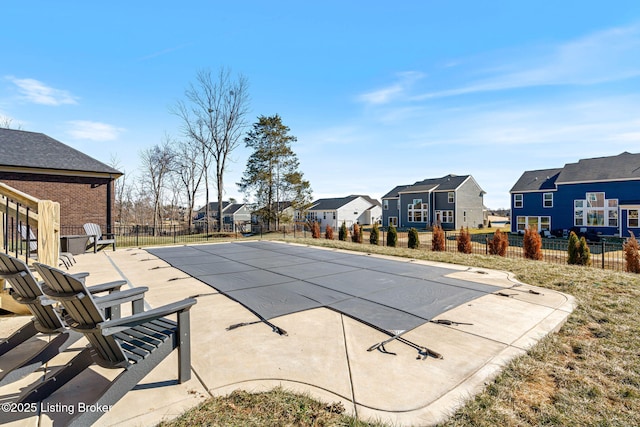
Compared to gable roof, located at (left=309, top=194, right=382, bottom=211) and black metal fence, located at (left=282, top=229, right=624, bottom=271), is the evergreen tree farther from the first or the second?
gable roof, located at (left=309, top=194, right=382, bottom=211)

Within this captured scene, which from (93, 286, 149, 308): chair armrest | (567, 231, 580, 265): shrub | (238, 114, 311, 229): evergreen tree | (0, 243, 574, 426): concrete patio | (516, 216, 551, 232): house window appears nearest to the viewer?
(0, 243, 574, 426): concrete patio

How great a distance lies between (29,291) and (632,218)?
2986 centimetres

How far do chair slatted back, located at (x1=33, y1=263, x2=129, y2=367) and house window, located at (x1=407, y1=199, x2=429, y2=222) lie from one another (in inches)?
1325

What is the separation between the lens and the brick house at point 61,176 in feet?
43.7

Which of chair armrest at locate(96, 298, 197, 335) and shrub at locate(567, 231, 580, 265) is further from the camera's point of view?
shrub at locate(567, 231, 580, 265)

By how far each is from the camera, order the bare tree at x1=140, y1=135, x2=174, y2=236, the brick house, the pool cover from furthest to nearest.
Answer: the bare tree at x1=140, y1=135, x2=174, y2=236, the brick house, the pool cover

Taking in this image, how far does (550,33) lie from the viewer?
8.24 m

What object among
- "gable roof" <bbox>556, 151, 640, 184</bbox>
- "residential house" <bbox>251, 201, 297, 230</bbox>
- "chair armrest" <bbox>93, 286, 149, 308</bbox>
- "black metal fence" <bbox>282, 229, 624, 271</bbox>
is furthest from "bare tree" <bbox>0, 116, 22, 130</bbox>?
"gable roof" <bbox>556, 151, 640, 184</bbox>

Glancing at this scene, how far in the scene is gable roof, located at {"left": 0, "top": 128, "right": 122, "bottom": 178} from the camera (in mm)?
13203

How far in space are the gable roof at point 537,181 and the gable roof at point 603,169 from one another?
45.0 inches

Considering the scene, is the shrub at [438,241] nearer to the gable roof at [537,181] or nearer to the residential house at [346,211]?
the gable roof at [537,181]

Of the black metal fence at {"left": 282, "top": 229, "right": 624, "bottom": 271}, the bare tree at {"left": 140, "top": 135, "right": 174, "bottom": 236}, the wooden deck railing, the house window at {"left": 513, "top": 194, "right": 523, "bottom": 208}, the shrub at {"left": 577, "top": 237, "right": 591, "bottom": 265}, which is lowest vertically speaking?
the black metal fence at {"left": 282, "top": 229, "right": 624, "bottom": 271}

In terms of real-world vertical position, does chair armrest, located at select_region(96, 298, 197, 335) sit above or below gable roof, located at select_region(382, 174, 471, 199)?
below

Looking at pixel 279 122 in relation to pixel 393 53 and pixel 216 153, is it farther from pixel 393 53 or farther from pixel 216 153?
pixel 393 53
